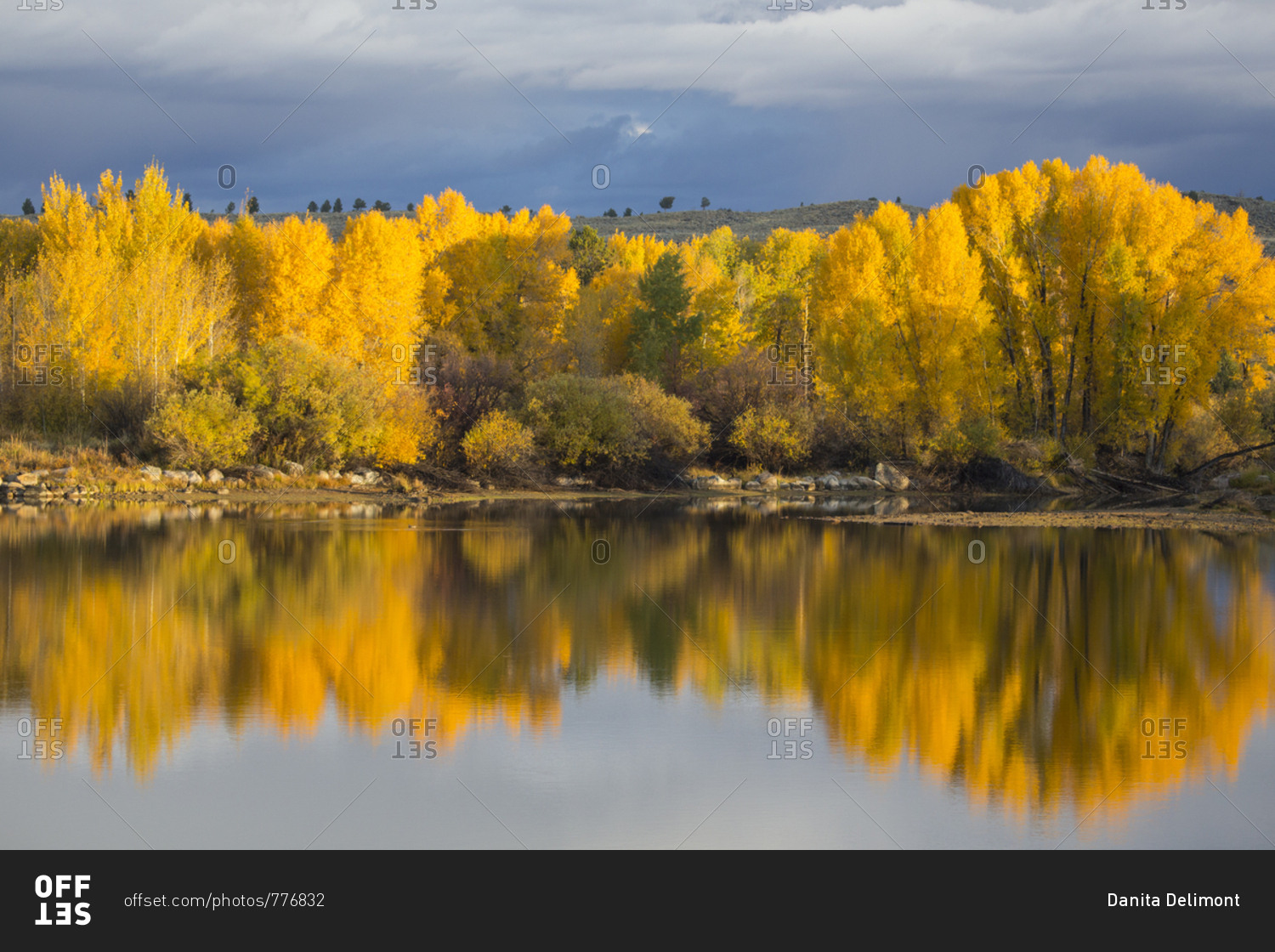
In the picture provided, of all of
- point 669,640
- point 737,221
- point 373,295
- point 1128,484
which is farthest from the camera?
point 737,221

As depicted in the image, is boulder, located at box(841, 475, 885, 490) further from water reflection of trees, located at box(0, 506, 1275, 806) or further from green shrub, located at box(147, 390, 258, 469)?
green shrub, located at box(147, 390, 258, 469)

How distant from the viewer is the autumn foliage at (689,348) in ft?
123

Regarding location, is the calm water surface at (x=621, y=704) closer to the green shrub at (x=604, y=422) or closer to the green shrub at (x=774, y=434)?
the green shrub at (x=604, y=422)

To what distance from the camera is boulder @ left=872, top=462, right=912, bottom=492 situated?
42406 mm

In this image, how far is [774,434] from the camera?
4444 centimetres

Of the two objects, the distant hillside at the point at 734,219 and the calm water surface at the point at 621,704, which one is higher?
the distant hillside at the point at 734,219

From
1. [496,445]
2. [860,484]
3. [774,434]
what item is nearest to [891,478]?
[860,484]

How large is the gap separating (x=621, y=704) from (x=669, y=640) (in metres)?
3.00

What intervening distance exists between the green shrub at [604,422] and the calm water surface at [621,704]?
67.1 feet

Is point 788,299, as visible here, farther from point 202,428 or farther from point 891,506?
point 202,428

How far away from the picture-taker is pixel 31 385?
3828 centimetres

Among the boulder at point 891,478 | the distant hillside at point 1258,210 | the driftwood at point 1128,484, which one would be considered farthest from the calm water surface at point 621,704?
the distant hillside at point 1258,210

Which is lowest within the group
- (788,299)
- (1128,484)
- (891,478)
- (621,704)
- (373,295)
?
(621,704)

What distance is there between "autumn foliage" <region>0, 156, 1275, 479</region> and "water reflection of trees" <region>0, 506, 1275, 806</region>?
15.1m
